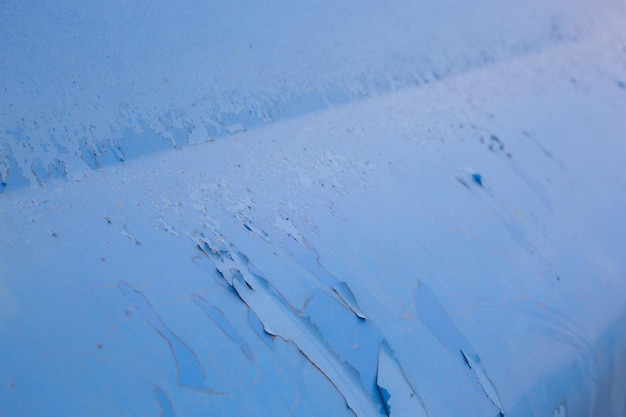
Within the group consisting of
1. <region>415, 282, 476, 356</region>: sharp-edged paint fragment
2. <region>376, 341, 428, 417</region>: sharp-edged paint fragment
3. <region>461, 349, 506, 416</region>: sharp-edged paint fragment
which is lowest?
<region>376, 341, 428, 417</region>: sharp-edged paint fragment

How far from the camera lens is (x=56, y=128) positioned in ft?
2.03

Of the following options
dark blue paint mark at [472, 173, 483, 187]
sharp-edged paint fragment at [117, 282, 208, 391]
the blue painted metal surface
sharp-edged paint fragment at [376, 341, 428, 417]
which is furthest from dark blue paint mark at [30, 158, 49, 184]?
dark blue paint mark at [472, 173, 483, 187]

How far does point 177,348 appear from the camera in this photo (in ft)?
1.64

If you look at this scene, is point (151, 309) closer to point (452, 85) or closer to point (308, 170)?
point (308, 170)

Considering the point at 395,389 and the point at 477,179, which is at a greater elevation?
the point at 477,179

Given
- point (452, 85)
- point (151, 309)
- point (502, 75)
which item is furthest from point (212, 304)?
point (502, 75)

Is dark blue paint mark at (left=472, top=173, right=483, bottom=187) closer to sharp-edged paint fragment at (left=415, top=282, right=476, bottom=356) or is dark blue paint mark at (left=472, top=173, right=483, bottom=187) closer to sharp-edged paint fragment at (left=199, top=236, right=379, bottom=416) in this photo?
sharp-edged paint fragment at (left=415, top=282, right=476, bottom=356)

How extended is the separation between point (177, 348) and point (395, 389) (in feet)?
0.73

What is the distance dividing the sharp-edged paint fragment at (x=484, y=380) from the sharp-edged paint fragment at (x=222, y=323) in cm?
26

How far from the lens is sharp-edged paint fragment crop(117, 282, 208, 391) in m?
0.49

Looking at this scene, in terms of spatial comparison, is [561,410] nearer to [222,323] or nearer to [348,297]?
[348,297]

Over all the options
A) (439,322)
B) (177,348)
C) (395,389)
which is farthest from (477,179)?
(177,348)

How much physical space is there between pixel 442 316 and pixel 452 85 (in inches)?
20.5

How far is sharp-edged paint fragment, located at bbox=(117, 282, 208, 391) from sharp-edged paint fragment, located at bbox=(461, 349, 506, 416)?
309 millimetres
